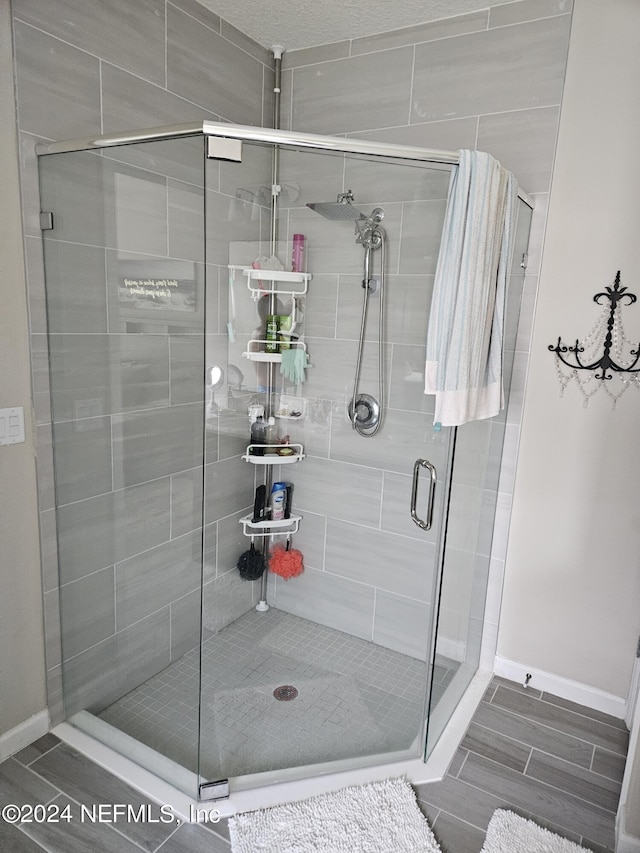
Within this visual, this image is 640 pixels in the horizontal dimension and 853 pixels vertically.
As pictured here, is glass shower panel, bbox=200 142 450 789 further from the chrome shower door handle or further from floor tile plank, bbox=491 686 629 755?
floor tile plank, bbox=491 686 629 755

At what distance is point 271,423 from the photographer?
1999 mm

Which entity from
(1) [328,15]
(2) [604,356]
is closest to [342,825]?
(2) [604,356]

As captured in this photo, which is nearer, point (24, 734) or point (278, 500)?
point (24, 734)

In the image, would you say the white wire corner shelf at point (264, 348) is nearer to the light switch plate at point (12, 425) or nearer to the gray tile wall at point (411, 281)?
the gray tile wall at point (411, 281)

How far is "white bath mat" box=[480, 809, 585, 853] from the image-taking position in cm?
165

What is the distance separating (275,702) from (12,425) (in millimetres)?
1277

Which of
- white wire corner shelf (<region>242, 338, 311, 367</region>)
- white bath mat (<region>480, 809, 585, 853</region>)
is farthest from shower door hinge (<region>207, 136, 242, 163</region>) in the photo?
white bath mat (<region>480, 809, 585, 853</region>)

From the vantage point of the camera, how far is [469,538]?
215cm

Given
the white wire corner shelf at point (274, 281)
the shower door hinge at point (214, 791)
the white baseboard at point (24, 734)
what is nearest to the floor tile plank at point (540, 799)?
the shower door hinge at point (214, 791)

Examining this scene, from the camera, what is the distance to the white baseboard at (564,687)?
2.24 m

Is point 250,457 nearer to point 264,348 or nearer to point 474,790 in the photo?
point 264,348

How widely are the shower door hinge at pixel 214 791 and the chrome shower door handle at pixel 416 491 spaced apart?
3.37 ft

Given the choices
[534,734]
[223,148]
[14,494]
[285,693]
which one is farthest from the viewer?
[534,734]

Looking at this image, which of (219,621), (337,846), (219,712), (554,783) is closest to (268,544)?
(219,621)
